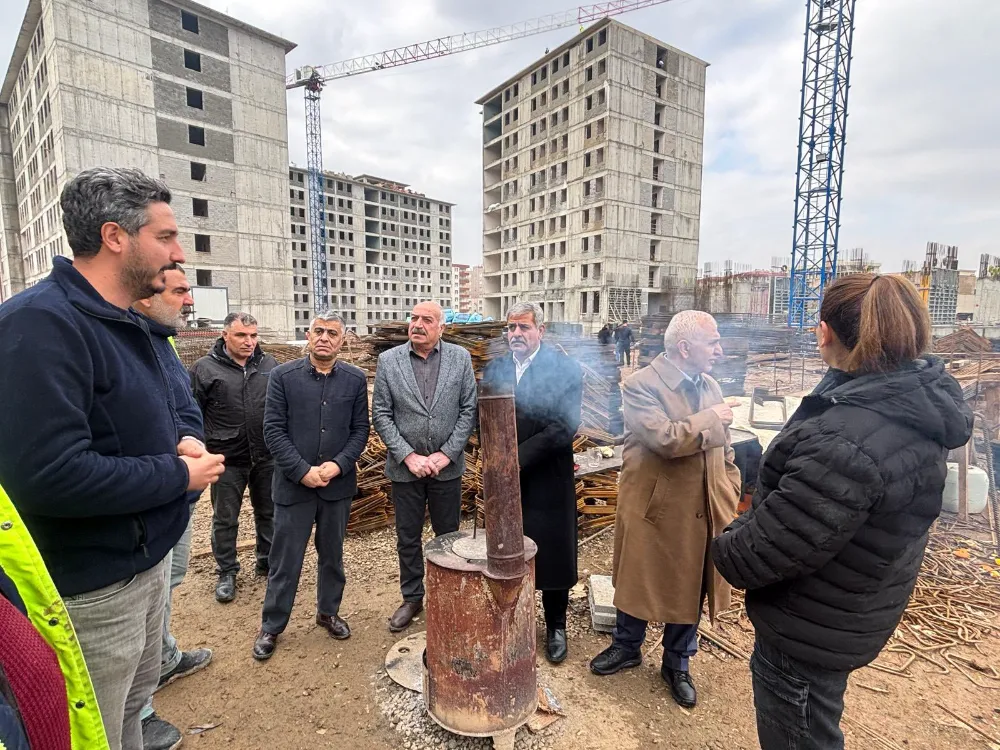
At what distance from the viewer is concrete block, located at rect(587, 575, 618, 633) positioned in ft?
11.7

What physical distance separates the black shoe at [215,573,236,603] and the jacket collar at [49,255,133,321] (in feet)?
10.3

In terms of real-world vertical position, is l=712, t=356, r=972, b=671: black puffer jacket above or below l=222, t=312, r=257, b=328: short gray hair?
below

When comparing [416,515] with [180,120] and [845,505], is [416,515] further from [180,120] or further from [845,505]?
[180,120]

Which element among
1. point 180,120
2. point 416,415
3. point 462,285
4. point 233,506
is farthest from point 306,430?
point 462,285

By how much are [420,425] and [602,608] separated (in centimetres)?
187

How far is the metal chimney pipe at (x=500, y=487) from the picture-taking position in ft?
7.23

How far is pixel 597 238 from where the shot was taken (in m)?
39.7

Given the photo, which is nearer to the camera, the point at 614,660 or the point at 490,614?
the point at 490,614

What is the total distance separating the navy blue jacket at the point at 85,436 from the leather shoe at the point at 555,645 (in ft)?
7.86

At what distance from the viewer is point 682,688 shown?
288cm

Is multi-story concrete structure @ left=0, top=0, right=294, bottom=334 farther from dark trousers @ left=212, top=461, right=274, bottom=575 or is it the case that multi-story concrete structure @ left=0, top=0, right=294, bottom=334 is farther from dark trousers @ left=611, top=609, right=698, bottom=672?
dark trousers @ left=611, top=609, right=698, bottom=672

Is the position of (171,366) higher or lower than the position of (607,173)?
lower

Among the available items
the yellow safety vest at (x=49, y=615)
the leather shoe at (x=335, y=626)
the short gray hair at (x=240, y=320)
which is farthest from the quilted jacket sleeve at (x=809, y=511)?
the short gray hair at (x=240, y=320)

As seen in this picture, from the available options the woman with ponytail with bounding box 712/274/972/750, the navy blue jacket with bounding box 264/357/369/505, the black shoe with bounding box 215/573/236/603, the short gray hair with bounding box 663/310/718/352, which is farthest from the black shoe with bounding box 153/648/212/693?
the short gray hair with bounding box 663/310/718/352
